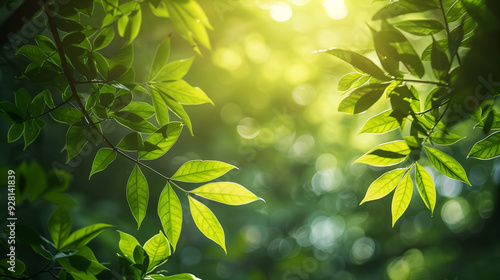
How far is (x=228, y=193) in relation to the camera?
2.27ft

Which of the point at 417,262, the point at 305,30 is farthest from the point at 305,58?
the point at 417,262

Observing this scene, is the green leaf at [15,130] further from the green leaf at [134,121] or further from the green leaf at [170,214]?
the green leaf at [170,214]

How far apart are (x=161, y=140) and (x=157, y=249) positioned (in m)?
0.22

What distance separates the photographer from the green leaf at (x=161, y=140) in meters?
0.67

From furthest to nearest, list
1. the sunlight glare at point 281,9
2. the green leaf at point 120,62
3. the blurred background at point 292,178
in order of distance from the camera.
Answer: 1. the blurred background at point 292,178
2. the sunlight glare at point 281,9
3. the green leaf at point 120,62

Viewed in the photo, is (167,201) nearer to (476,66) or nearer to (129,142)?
(129,142)


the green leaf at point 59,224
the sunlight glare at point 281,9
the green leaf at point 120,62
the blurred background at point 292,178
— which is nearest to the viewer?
the green leaf at point 59,224

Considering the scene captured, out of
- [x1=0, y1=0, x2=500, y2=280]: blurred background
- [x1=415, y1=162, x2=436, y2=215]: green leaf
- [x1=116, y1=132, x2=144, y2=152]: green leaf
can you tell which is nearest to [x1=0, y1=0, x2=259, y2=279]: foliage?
[x1=116, y1=132, x2=144, y2=152]: green leaf

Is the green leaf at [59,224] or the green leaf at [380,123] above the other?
the green leaf at [380,123]

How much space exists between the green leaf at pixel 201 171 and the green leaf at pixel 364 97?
0.87ft

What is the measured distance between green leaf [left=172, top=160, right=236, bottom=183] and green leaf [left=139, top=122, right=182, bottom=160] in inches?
2.2

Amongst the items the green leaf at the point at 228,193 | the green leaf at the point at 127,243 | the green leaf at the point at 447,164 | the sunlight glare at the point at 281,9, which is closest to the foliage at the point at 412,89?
the green leaf at the point at 447,164

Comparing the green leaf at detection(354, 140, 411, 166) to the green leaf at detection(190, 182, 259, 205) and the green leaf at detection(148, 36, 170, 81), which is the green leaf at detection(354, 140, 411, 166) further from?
the green leaf at detection(148, 36, 170, 81)

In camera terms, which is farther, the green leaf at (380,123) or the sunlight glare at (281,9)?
the sunlight glare at (281,9)
